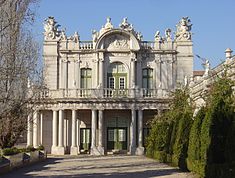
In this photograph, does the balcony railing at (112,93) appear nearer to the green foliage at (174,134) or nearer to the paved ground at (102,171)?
the green foliage at (174,134)

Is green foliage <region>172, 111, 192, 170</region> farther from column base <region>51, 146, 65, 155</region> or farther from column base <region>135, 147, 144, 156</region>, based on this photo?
column base <region>51, 146, 65, 155</region>

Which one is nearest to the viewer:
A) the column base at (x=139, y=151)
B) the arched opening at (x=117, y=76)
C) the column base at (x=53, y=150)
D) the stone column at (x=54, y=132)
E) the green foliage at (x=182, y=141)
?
the green foliage at (x=182, y=141)

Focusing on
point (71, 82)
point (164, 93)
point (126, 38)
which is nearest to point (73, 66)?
point (71, 82)

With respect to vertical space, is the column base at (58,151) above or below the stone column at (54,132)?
below

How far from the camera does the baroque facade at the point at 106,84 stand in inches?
1994

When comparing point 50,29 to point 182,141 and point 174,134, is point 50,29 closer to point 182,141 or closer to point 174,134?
point 174,134

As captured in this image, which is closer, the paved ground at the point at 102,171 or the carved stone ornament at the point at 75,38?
the paved ground at the point at 102,171

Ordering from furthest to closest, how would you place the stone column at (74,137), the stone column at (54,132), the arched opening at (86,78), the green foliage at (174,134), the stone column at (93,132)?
the arched opening at (86,78)
the stone column at (54,132)
the stone column at (74,137)
the stone column at (93,132)
the green foliage at (174,134)

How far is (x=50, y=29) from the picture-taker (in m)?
55.1

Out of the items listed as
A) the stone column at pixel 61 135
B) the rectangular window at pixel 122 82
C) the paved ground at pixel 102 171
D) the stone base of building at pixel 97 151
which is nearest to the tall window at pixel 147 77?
the rectangular window at pixel 122 82

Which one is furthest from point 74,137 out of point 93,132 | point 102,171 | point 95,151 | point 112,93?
point 102,171

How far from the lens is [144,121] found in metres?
53.4

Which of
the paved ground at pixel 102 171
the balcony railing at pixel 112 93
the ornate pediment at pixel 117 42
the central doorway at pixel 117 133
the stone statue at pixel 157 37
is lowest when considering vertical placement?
the paved ground at pixel 102 171

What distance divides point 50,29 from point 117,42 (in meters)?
7.26
